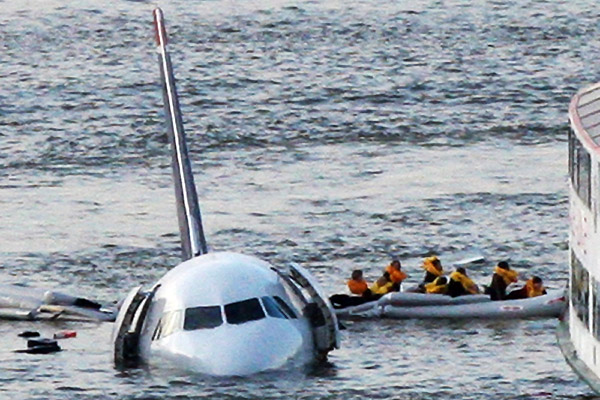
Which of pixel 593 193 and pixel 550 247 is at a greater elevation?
pixel 593 193

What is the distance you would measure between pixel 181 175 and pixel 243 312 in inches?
526

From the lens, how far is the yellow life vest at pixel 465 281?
65312 mm

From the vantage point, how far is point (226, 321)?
53.5 metres

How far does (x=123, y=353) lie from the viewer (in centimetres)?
5606

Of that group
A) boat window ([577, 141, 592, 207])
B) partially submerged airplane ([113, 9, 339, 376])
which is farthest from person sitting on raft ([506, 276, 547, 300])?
boat window ([577, 141, 592, 207])

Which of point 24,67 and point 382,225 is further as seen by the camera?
point 24,67

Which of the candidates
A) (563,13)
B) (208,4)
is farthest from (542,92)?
(208,4)

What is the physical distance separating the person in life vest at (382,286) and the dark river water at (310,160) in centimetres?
165

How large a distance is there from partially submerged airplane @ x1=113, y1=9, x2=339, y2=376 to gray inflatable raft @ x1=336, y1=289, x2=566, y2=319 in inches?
264

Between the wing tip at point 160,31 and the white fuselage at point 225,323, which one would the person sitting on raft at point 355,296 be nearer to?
the white fuselage at point 225,323

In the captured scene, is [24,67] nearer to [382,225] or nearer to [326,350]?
[382,225]

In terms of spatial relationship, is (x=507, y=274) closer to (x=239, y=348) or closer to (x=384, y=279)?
(x=384, y=279)

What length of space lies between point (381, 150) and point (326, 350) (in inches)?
1294

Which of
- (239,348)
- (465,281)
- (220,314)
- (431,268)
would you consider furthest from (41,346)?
(465,281)
